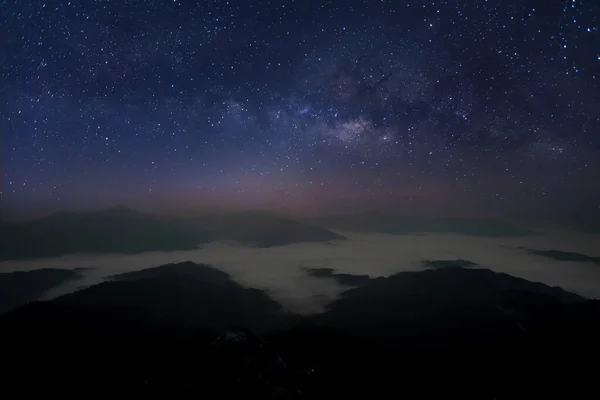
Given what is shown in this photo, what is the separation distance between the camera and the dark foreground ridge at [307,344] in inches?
3403

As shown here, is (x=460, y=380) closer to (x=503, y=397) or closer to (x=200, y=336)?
(x=503, y=397)

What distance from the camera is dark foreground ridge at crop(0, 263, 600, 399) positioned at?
284 feet

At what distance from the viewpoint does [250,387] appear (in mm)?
85500

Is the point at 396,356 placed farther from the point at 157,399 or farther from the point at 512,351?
the point at 157,399

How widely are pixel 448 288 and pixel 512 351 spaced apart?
62.6 m

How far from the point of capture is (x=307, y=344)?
114438 millimetres

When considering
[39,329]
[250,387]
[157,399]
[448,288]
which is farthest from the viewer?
[448,288]

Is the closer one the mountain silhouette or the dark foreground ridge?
the dark foreground ridge

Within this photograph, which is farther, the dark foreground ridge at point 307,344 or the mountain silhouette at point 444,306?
the mountain silhouette at point 444,306

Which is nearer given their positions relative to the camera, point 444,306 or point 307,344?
point 307,344

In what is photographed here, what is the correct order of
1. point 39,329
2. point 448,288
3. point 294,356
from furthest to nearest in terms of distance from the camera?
1. point 448,288
2. point 39,329
3. point 294,356

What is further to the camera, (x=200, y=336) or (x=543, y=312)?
(x=543, y=312)

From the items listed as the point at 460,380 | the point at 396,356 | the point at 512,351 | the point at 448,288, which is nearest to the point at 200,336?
the point at 396,356

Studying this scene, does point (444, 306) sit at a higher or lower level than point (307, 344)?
higher
